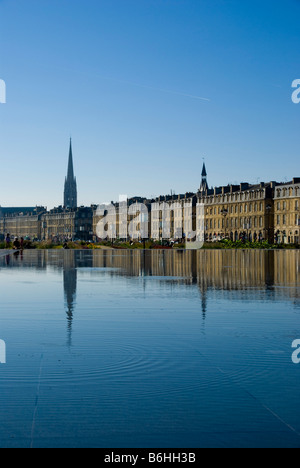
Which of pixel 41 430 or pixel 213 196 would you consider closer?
pixel 41 430

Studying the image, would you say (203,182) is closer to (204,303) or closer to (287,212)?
(287,212)

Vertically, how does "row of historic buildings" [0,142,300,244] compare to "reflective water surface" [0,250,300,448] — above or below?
above

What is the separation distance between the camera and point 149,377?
5.65m

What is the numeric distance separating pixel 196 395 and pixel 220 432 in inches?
33.0

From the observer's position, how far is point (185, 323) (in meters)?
9.25

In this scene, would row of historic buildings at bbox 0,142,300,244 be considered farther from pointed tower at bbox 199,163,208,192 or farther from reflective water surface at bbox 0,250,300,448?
reflective water surface at bbox 0,250,300,448

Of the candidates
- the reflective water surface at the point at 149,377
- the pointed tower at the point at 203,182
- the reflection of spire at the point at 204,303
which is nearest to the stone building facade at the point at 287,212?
the pointed tower at the point at 203,182

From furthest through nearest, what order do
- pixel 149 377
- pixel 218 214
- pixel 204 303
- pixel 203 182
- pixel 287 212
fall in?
1. pixel 203 182
2. pixel 218 214
3. pixel 287 212
4. pixel 204 303
5. pixel 149 377

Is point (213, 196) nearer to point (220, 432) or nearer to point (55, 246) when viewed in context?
point (55, 246)

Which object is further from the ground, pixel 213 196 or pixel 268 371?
pixel 213 196

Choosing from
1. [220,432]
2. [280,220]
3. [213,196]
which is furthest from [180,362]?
[213,196]

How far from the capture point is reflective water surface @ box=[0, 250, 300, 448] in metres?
4.20

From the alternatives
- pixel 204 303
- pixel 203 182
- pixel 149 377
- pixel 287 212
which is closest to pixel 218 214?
pixel 203 182

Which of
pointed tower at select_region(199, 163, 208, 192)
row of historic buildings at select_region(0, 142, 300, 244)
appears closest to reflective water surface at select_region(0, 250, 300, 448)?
row of historic buildings at select_region(0, 142, 300, 244)
